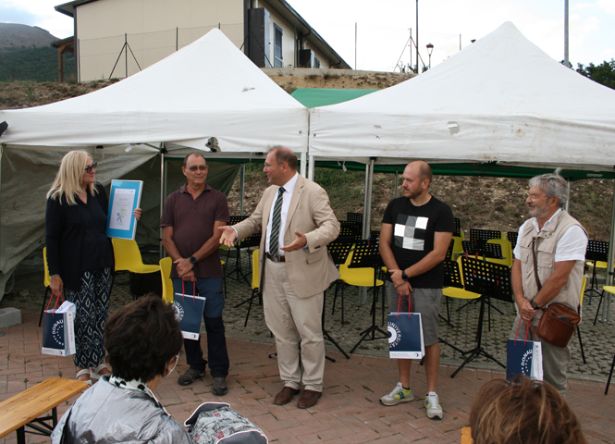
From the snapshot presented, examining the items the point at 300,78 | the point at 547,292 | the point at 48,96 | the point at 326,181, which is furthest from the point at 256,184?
the point at 547,292

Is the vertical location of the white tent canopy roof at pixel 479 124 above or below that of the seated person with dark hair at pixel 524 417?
above

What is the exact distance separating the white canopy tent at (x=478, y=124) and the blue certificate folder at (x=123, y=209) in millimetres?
1567

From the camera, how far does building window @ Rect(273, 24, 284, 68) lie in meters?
22.1

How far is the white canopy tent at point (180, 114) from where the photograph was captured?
449cm

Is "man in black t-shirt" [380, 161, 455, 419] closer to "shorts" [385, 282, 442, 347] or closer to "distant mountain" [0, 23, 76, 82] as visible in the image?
"shorts" [385, 282, 442, 347]

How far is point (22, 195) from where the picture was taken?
→ 6734 mm

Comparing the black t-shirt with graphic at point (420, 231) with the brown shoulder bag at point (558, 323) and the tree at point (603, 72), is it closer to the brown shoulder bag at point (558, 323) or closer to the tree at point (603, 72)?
the brown shoulder bag at point (558, 323)

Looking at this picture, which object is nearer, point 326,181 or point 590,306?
point 590,306

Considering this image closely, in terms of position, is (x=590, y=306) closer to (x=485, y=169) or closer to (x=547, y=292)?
(x=485, y=169)

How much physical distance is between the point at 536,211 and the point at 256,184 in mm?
15943

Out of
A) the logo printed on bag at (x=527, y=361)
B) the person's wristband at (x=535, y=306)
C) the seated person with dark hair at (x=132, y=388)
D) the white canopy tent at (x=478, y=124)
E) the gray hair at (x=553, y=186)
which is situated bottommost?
the logo printed on bag at (x=527, y=361)

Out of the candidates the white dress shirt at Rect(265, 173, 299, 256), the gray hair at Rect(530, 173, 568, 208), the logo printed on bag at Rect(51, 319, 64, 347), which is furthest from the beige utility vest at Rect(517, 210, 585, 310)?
the logo printed on bag at Rect(51, 319, 64, 347)

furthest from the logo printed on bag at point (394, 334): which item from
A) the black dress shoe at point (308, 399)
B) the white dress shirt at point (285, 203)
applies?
the white dress shirt at point (285, 203)

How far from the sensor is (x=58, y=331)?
145 inches
